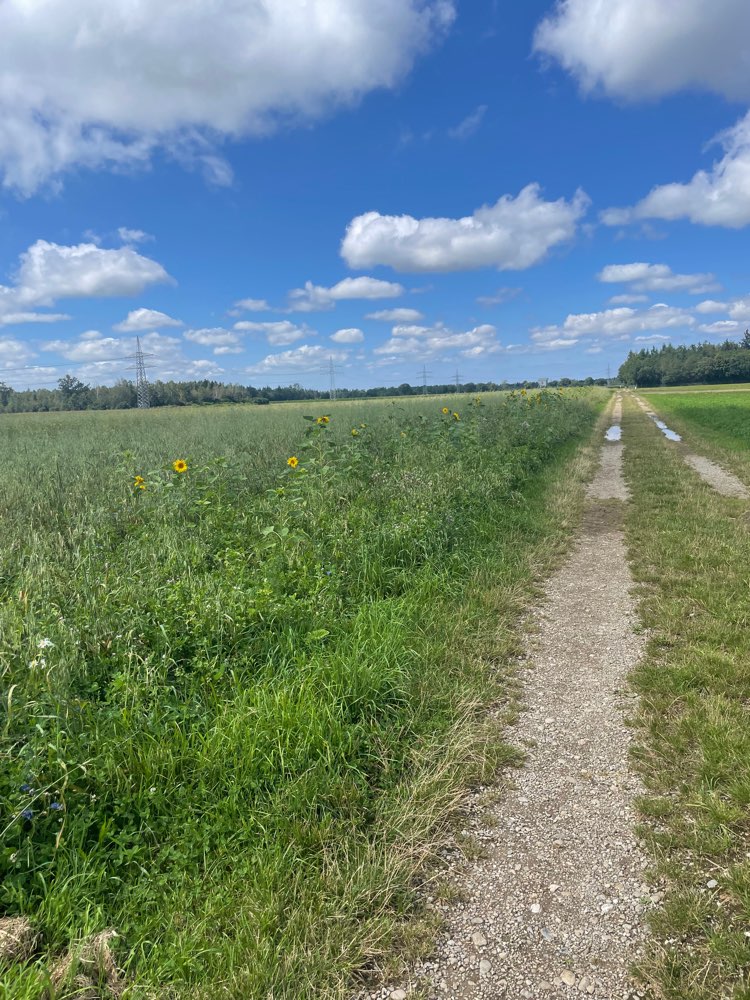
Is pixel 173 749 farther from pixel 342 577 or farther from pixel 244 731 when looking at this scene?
pixel 342 577

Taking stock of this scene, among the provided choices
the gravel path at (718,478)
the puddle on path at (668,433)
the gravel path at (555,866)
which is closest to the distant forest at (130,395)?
the puddle on path at (668,433)

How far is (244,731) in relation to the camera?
2.84 m

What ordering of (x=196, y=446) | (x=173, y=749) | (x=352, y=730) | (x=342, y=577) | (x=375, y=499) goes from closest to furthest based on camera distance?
1. (x=173, y=749)
2. (x=352, y=730)
3. (x=342, y=577)
4. (x=375, y=499)
5. (x=196, y=446)

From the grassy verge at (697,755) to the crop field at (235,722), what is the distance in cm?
92

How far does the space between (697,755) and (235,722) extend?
102 inches

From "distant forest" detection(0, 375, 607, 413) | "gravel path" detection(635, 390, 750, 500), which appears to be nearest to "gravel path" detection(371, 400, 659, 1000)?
"gravel path" detection(635, 390, 750, 500)

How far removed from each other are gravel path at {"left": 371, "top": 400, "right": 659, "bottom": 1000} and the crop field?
0.23 meters

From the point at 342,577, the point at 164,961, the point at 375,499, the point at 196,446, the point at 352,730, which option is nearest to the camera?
the point at 164,961

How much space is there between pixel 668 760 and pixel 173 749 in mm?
2707

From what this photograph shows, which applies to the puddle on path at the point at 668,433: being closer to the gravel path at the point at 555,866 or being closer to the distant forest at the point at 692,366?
the gravel path at the point at 555,866

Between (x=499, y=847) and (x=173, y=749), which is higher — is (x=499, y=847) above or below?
below

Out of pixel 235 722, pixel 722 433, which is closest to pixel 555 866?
pixel 235 722

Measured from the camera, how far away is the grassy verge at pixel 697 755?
1.88 meters

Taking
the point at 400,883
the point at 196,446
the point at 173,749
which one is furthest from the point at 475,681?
the point at 196,446
